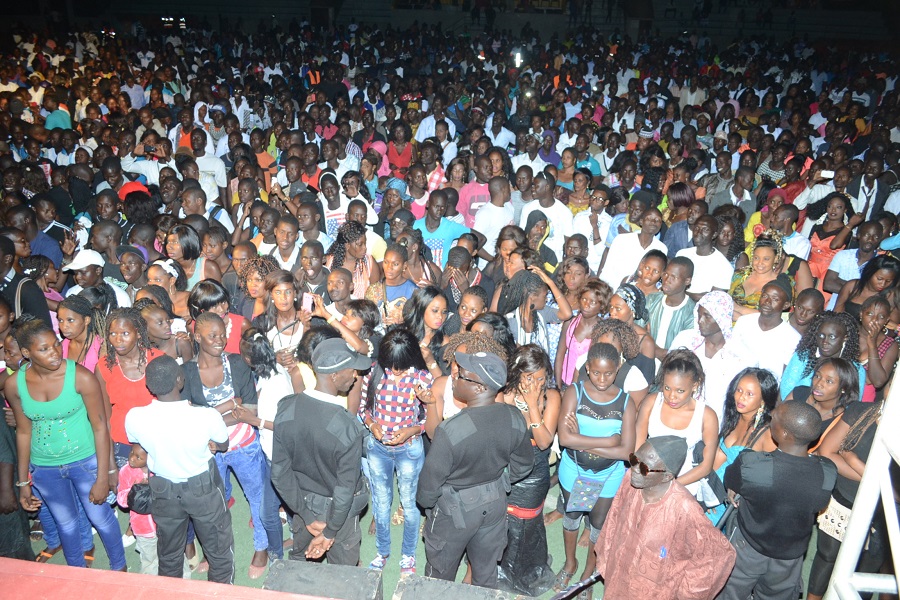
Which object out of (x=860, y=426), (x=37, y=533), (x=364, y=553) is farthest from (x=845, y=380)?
(x=37, y=533)

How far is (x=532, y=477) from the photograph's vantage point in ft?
13.6

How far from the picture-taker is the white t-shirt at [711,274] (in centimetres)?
588

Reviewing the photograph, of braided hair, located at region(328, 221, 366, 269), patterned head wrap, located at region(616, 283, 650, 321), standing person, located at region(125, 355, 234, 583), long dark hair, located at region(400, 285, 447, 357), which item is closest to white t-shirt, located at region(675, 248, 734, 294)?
patterned head wrap, located at region(616, 283, 650, 321)

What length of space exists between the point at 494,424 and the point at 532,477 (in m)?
0.89

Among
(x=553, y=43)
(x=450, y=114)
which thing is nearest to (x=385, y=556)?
(x=450, y=114)

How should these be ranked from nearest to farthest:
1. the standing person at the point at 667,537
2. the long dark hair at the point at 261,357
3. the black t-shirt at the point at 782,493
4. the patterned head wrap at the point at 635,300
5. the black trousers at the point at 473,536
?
the standing person at the point at 667,537, the black t-shirt at the point at 782,493, the black trousers at the point at 473,536, the long dark hair at the point at 261,357, the patterned head wrap at the point at 635,300

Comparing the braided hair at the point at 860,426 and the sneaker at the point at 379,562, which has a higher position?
the braided hair at the point at 860,426

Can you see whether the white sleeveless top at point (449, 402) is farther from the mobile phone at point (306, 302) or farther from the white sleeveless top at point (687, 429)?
the mobile phone at point (306, 302)

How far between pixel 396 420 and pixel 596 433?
133 cm

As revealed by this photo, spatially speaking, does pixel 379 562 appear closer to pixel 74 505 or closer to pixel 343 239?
pixel 74 505

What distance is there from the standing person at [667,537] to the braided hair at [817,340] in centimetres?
211

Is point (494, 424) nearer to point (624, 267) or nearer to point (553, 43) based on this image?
point (624, 267)

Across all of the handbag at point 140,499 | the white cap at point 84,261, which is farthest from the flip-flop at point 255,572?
the white cap at point 84,261

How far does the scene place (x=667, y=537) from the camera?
3176mm
